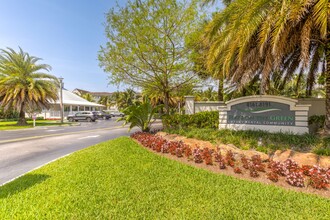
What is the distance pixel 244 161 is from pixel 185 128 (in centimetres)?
515

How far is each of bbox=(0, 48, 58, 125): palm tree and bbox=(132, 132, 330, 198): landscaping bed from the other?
2107 centimetres

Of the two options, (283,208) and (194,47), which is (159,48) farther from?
(283,208)

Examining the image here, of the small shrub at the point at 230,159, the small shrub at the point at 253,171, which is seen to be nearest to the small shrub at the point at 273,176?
the small shrub at the point at 253,171

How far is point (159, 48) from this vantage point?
1120 centimetres

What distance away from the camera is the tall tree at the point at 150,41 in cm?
1074

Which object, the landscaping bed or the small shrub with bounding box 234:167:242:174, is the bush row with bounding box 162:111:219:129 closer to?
the landscaping bed

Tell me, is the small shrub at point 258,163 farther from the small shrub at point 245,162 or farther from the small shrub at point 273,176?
the small shrub at point 273,176

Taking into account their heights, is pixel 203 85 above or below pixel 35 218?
above

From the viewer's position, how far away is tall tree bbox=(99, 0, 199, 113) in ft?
35.2

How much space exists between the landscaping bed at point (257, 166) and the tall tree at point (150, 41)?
5637 millimetres

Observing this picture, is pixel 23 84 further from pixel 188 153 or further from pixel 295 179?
pixel 295 179

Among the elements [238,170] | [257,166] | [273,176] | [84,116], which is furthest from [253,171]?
[84,116]

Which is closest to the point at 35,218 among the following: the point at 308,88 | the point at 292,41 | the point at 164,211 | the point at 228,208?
the point at 164,211

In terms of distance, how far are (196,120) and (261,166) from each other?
215 inches
